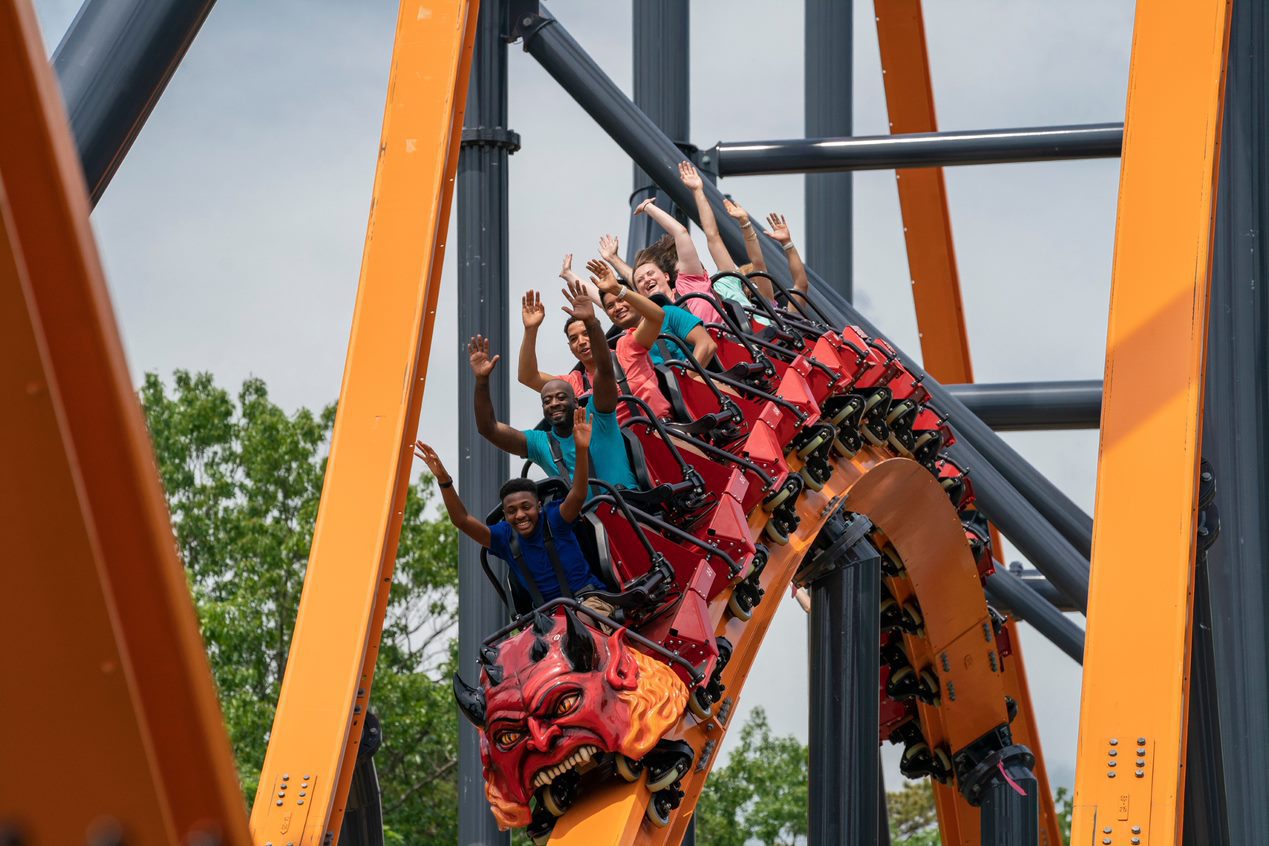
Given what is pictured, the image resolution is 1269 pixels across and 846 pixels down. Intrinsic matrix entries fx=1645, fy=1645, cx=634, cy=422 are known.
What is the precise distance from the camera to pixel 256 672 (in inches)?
690

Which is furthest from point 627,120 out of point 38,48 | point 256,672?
point 256,672

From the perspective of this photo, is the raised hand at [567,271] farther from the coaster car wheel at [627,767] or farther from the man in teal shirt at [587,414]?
the coaster car wheel at [627,767]

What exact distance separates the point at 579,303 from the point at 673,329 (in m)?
0.81

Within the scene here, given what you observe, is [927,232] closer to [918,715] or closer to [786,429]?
[918,715]

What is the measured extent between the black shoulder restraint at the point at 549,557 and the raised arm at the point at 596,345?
38 cm

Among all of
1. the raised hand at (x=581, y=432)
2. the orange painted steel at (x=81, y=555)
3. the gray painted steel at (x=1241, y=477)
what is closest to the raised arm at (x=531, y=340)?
the raised hand at (x=581, y=432)

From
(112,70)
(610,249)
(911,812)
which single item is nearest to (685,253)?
(610,249)

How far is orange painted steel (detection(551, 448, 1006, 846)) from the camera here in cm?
398

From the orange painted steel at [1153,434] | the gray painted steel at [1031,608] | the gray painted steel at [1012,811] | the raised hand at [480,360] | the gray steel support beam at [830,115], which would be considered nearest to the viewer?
the orange painted steel at [1153,434]

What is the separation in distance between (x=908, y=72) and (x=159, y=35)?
6.64 meters

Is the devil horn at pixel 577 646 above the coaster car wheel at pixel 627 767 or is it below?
above

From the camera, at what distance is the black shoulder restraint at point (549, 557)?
442cm

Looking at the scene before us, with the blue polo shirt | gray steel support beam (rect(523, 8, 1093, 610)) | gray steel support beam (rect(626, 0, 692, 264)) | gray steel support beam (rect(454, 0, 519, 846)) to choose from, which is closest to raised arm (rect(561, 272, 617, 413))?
the blue polo shirt

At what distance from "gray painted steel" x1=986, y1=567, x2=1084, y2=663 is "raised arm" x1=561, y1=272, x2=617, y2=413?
182 inches
